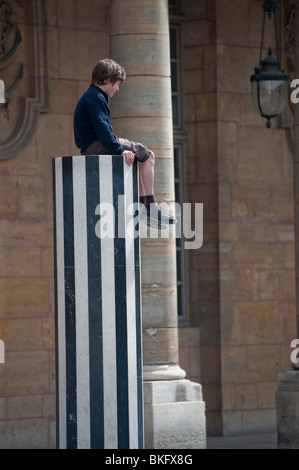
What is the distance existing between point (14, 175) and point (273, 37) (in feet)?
12.5

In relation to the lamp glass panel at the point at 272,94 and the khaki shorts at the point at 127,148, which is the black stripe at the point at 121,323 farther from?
the lamp glass panel at the point at 272,94

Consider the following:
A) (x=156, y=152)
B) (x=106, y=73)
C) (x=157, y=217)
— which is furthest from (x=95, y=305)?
(x=156, y=152)

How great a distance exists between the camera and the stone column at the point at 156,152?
36.2 ft

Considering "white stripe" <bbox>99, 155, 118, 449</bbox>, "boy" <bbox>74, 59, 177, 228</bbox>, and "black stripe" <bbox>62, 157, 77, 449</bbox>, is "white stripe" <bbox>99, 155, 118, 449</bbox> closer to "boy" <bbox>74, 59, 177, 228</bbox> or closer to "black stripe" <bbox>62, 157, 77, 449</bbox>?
"black stripe" <bbox>62, 157, 77, 449</bbox>

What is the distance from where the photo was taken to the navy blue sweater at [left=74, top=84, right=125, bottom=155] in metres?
7.10

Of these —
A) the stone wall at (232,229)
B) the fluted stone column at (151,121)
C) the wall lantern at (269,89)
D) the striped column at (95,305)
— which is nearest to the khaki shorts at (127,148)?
the striped column at (95,305)

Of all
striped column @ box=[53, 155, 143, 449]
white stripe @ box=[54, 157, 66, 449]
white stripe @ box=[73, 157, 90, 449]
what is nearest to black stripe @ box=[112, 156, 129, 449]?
striped column @ box=[53, 155, 143, 449]

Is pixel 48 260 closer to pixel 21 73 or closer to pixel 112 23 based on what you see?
pixel 21 73

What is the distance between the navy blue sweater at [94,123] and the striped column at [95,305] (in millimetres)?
189

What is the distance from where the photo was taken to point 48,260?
42.0 feet

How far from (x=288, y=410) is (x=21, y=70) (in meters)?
4.34
